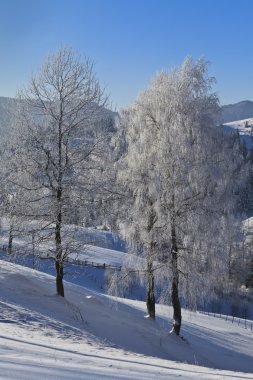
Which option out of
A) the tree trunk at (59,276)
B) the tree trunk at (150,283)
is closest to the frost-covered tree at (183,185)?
the tree trunk at (150,283)

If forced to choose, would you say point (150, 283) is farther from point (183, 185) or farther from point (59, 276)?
point (183, 185)

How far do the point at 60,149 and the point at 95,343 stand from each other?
732cm

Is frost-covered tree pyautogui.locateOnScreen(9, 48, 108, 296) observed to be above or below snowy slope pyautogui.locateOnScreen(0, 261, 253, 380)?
above

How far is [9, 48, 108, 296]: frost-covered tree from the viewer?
48.3 ft

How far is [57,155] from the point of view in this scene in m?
15.1

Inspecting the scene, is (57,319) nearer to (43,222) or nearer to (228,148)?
(43,222)

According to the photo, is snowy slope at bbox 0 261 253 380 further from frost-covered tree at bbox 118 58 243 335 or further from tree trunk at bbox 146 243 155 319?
frost-covered tree at bbox 118 58 243 335

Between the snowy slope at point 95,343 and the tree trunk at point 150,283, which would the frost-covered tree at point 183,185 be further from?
the snowy slope at point 95,343

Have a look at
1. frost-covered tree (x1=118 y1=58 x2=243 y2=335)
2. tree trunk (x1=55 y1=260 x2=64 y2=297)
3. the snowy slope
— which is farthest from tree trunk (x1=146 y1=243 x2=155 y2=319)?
tree trunk (x1=55 y1=260 x2=64 y2=297)

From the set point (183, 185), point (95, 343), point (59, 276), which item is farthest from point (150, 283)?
point (95, 343)

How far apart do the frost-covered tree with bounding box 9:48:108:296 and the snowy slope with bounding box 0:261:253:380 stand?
2.04 metres

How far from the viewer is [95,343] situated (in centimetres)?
1039

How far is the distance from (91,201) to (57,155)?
212cm

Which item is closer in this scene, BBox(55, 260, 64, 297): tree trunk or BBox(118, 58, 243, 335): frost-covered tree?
BBox(118, 58, 243, 335): frost-covered tree
